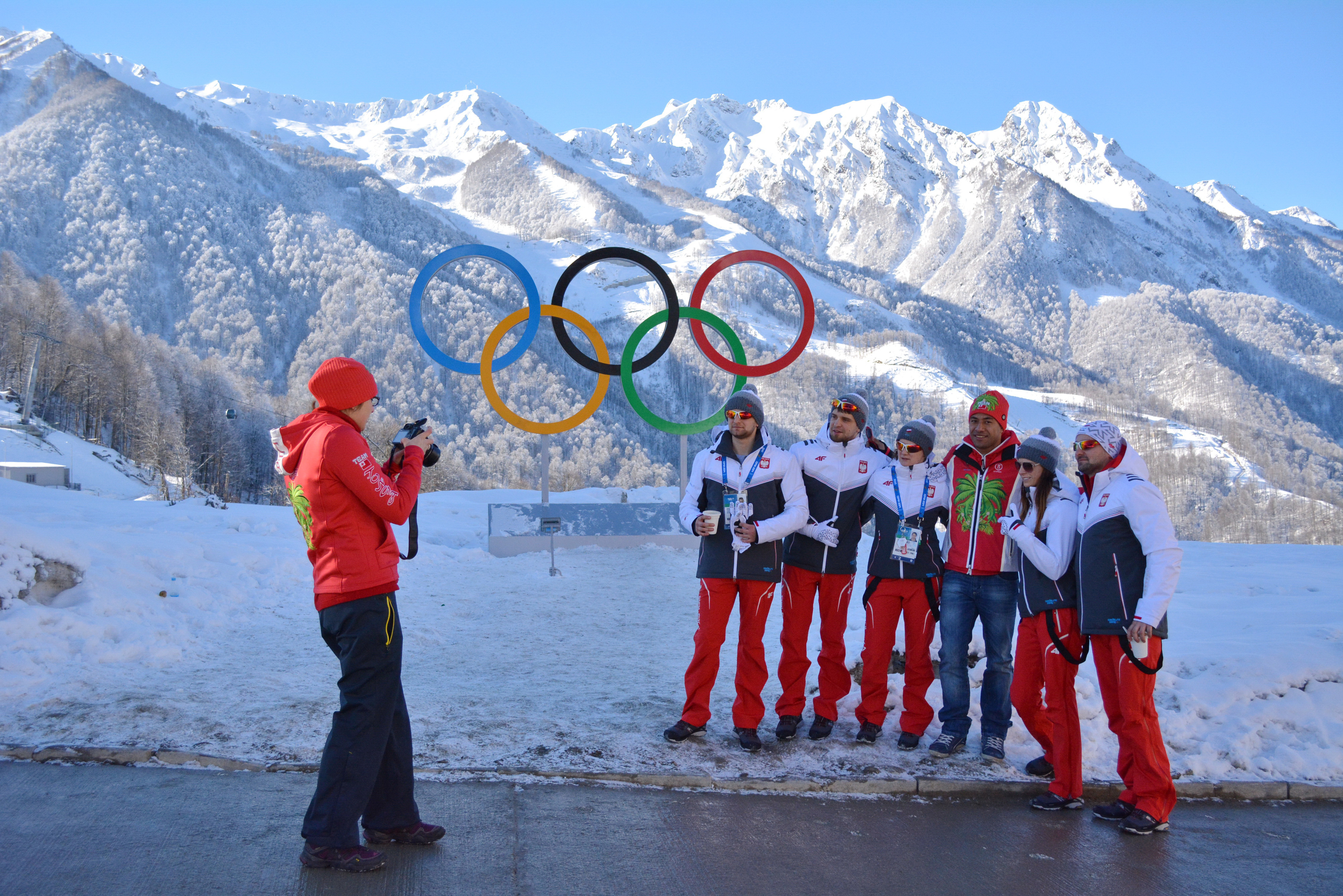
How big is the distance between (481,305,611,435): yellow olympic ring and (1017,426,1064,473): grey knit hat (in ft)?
30.4

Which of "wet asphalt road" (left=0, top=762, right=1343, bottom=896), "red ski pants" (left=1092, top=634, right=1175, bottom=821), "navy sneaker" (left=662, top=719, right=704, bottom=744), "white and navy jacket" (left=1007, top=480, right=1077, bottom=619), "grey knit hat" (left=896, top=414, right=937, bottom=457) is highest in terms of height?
"grey knit hat" (left=896, top=414, right=937, bottom=457)

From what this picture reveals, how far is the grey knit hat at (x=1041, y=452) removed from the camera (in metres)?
4.57

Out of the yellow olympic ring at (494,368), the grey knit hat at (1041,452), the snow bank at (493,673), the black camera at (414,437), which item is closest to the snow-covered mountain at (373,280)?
the yellow olympic ring at (494,368)

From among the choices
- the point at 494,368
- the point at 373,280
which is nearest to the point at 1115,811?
the point at 494,368

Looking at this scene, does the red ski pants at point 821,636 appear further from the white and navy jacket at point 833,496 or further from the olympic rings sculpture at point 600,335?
the olympic rings sculpture at point 600,335

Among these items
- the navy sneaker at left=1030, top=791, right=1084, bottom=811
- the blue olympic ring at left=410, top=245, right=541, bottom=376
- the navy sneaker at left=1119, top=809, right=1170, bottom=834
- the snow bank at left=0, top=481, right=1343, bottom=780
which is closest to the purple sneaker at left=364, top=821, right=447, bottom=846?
the snow bank at left=0, top=481, right=1343, bottom=780

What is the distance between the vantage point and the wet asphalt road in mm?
3209

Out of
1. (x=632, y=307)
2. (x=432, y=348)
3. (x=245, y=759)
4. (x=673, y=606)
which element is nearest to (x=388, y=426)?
(x=432, y=348)

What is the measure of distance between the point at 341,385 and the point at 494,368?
1113 cm

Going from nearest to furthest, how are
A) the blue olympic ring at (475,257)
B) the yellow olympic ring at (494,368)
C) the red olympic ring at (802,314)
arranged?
the red olympic ring at (802,314) → the blue olympic ring at (475,257) → the yellow olympic ring at (494,368)

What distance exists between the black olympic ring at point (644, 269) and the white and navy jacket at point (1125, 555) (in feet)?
31.5

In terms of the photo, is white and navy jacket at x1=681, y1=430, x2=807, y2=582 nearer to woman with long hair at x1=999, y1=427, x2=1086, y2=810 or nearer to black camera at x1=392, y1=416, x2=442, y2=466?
woman with long hair at x1=999, y1=427, x2=1086, y2=810

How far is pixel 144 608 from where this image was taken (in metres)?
6.61

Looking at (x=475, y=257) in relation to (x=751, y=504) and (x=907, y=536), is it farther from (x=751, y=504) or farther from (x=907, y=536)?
(x=907, y=536)
